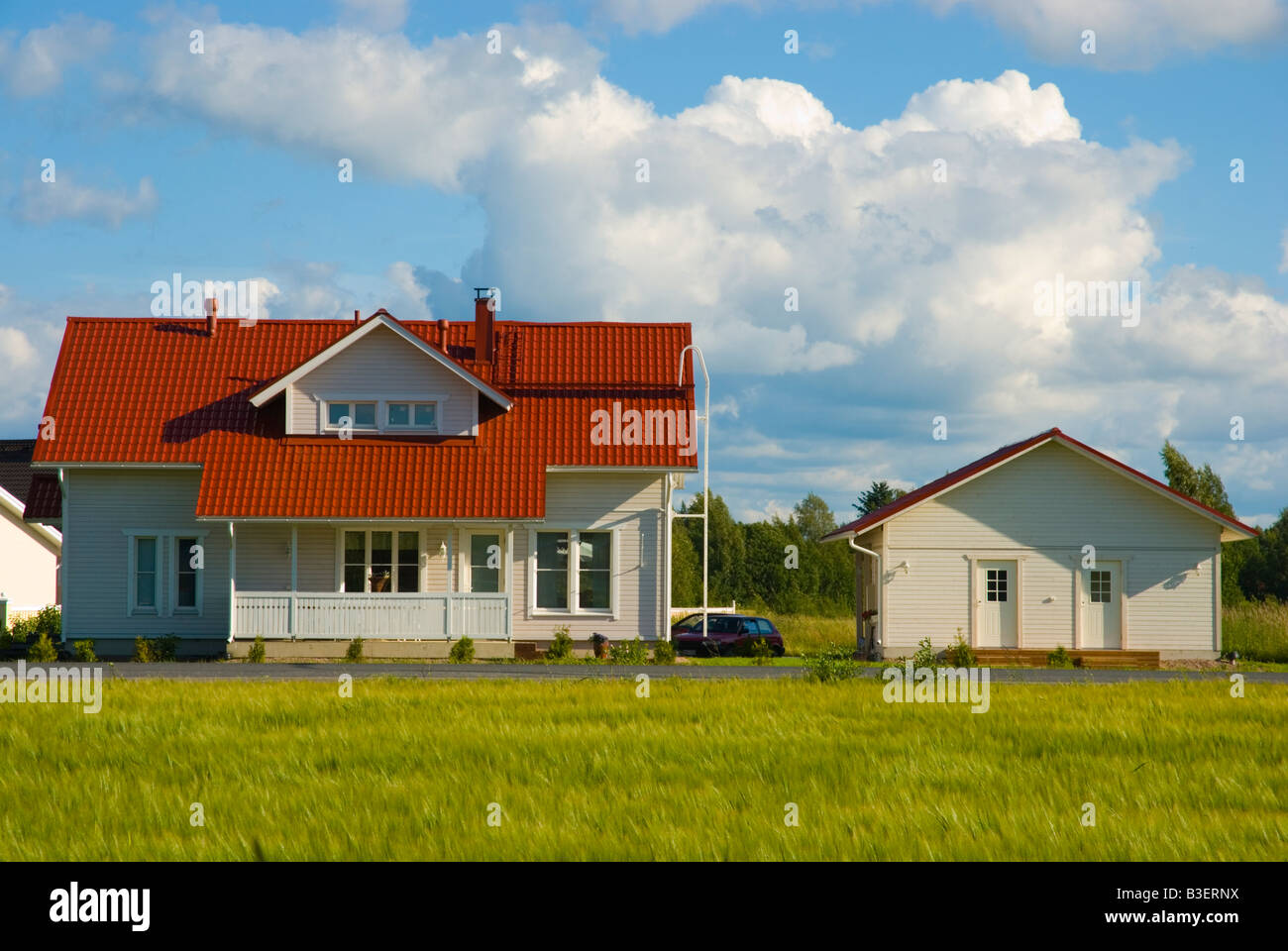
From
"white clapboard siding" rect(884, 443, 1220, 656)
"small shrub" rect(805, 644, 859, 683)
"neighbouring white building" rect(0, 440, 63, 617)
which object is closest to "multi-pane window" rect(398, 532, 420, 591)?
"white clapboard siding" rect(884, 443, 1220, 656)

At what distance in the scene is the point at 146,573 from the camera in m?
29.4

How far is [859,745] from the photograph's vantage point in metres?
12.1

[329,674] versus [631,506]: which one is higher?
[631,506]

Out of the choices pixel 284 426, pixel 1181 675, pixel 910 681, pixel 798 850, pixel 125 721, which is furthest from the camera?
pixel 284 426

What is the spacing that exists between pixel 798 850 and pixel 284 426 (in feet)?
78.1

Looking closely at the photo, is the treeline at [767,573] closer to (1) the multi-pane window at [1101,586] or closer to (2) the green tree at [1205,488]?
(2) the green tree at [1205,488]

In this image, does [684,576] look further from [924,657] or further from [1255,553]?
[924,657]

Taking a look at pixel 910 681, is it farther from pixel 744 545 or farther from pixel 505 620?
pixel 744 545

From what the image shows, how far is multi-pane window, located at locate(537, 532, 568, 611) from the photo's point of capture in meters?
29.2

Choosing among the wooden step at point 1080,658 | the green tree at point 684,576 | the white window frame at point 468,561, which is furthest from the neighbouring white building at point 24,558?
the wooden step at point 1080,658

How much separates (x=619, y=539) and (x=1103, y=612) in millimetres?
11732

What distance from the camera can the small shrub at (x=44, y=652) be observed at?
27000 millimetres

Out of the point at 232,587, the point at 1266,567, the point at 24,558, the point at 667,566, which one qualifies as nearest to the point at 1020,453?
the point at 667,566

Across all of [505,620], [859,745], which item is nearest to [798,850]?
[859,745]
